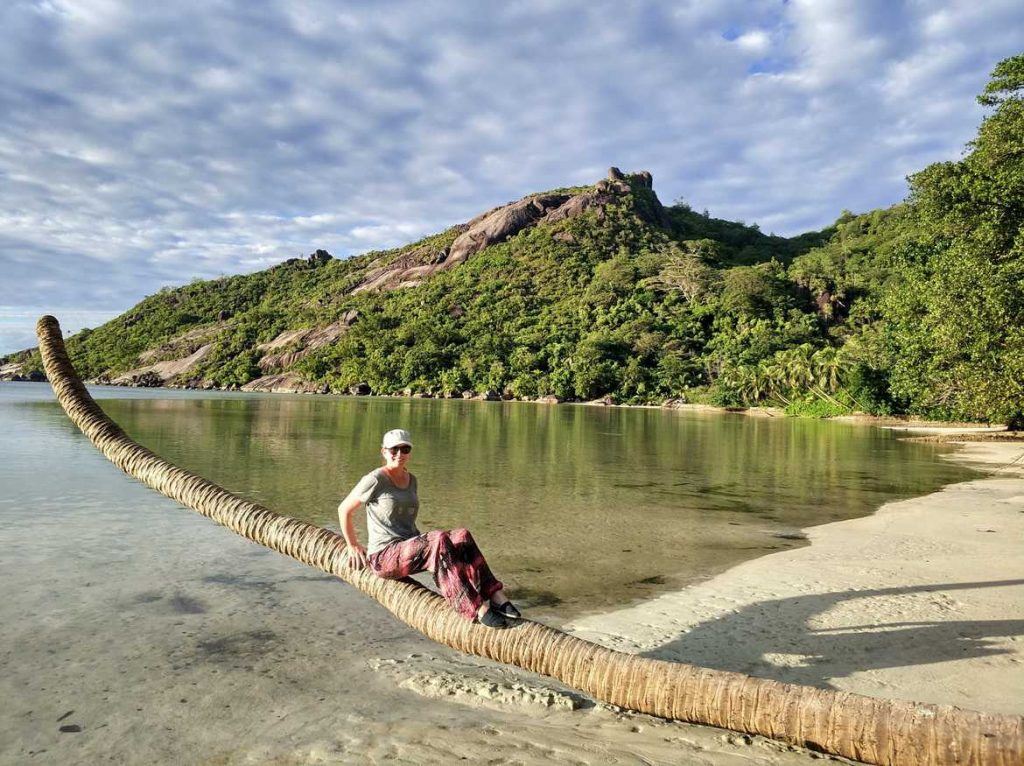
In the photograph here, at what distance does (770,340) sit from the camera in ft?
295

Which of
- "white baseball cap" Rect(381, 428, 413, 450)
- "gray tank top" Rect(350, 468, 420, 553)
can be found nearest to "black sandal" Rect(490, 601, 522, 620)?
"gray tank top" Rect(350, 468, 420, 553)

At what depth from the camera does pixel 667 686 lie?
4574mm

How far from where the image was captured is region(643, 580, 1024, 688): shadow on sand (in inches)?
246

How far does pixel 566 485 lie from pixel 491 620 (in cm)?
1359

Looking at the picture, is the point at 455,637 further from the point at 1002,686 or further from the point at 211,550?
the point at 211,550

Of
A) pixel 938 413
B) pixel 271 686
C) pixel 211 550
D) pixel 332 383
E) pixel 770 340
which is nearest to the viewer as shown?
pixel 271 686

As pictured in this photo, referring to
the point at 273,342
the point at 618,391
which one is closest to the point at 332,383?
→ the point at 273,342

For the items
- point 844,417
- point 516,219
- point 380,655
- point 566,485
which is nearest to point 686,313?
point 844,417

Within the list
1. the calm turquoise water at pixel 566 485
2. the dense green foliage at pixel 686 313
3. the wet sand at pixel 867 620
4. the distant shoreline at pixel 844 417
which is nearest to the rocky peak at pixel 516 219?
the dense green foliage at pixel 686 313

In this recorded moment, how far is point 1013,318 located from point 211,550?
81.0 feet

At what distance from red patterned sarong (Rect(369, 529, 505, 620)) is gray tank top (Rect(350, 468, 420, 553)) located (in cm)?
39

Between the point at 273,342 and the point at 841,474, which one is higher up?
the point at 273,342

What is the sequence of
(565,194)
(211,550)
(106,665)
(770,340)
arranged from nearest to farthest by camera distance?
(106,665), (211,550), (770,340), (565,194)

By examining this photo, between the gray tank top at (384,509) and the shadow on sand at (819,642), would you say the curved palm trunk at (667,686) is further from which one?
the shadow on sand at (819,642)
